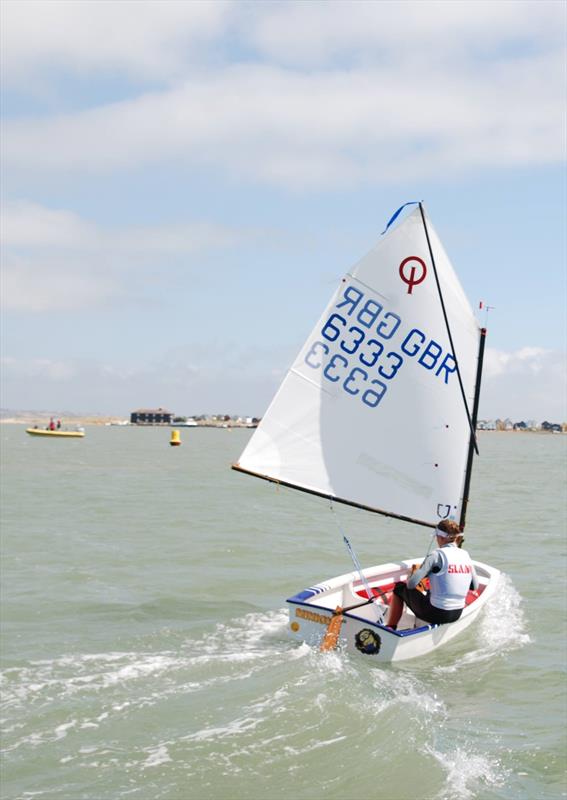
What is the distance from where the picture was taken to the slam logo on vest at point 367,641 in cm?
1111

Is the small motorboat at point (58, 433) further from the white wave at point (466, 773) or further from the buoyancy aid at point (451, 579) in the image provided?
the white wave at point (466, 773)

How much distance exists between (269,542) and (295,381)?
446 inches

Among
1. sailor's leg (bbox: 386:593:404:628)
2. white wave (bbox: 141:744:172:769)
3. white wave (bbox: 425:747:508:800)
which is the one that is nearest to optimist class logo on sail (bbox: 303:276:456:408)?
sailor's leg (bbox: 386:593:404:628)

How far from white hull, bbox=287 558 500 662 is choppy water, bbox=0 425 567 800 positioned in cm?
22

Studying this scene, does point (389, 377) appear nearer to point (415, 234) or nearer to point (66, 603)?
point (415, 234)

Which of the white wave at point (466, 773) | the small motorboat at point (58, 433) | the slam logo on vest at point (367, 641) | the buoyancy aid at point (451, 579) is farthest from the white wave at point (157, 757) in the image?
the small motorboat at point (58, 433)

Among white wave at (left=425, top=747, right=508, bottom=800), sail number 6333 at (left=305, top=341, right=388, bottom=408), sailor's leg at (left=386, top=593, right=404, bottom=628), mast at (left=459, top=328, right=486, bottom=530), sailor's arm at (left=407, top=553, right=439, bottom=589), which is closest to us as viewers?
white wave at (left=425, top=747, right=508, bottom=800)

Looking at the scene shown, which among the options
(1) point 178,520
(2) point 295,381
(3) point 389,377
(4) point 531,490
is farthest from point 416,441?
(4) point 531,490

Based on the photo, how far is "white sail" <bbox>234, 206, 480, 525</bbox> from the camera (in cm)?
1202

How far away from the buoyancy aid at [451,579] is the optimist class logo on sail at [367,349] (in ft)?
8.16

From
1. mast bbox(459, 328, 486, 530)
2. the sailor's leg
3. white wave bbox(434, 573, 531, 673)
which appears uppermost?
mast bbox(459, 328, 486, 530)

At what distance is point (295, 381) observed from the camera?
12.1m

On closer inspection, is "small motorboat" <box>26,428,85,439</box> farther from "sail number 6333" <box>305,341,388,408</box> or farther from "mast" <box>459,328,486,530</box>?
"mast" <box>459,328,486,530</box>

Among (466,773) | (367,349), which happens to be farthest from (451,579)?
(367,349)
